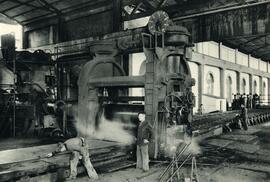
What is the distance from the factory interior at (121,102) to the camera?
5.88 m

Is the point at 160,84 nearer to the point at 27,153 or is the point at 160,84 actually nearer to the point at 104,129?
the point at 104,129

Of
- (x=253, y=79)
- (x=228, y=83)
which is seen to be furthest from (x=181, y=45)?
(x=253, y=79)

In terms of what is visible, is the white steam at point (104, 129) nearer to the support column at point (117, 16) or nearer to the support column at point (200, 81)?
the support column at point (117, 16)

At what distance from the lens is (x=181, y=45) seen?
24.6 ft

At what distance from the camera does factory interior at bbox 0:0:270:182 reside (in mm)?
5879

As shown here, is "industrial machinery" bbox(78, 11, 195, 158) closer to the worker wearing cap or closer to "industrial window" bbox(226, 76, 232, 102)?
the worker wearing cap

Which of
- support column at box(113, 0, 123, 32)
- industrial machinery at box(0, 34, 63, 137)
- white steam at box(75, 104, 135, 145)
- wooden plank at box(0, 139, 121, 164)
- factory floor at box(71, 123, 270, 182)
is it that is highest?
support column at box(113, 0, 123, 32)

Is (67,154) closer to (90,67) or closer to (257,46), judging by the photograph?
(90,67)

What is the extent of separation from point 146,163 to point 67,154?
1712mm

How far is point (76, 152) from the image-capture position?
214 inches

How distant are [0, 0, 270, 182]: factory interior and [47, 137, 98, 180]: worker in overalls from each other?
2cm

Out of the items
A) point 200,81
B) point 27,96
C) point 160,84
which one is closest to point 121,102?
point 160,84

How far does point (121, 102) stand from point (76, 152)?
4.67 m

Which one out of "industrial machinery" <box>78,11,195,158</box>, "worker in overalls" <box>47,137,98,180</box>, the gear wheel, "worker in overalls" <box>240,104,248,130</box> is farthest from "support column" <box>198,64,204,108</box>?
"worker in overalls" <box>47,137,98,180</box>
